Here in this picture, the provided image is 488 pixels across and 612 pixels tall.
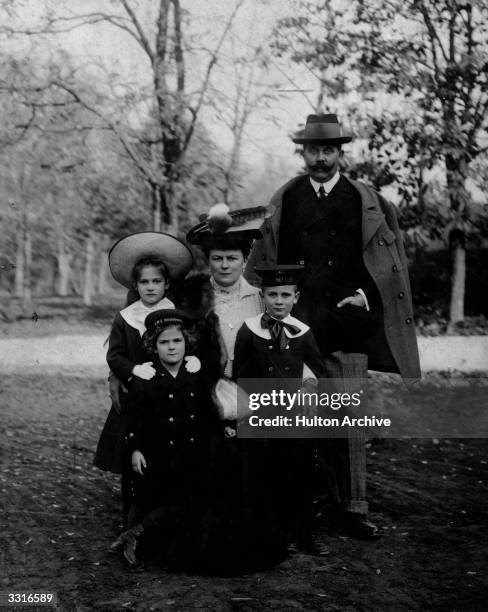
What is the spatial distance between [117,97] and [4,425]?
3704 mm

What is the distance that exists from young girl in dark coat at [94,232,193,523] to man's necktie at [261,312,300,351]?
473mm

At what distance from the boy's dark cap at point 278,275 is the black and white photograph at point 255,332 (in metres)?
0.02

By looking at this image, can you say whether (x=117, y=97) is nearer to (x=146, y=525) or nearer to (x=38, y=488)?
(x=38, y=488)

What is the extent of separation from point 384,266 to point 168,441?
4.82 ft

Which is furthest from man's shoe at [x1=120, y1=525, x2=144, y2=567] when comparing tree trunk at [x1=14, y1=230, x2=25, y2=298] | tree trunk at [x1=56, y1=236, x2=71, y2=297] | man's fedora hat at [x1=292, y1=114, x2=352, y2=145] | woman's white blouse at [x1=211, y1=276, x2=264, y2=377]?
tree trunk at [x1=56, y1=236, x2=71, y2=297]

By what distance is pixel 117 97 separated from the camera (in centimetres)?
782

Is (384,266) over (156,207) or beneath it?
beneath

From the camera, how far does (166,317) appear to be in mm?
3229

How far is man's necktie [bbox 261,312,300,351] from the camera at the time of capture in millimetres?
3400

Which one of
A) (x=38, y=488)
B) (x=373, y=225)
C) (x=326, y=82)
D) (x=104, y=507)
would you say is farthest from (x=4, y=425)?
(x=326, y=82)

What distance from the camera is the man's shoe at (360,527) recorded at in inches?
138

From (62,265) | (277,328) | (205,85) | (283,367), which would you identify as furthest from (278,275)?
(62,265)

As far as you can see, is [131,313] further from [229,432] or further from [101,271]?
[101,271]

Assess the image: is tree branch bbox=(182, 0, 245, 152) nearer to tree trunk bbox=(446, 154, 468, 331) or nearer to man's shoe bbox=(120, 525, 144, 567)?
tree trunk bbox=(446, 154, 468, 331)
